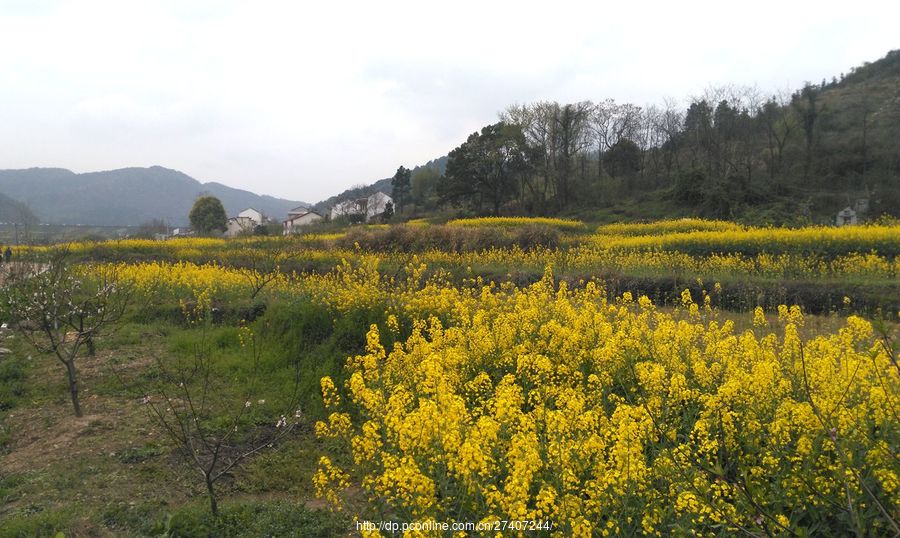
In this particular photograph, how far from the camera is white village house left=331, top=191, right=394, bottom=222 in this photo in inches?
2073

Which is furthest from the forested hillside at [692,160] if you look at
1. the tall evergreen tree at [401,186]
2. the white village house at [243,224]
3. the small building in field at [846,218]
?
the white village house at [243,224]

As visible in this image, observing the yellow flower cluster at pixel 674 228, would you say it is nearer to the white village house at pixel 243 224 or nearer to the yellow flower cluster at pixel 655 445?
the yellow flower cluster at pixel 655 445

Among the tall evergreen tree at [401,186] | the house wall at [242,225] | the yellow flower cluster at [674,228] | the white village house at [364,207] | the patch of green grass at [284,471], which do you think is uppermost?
the tall evergreen tree at [401,186]

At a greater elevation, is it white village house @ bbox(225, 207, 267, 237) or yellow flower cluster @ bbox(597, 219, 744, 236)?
white village house @ bbox(225, 207, 267, 237)

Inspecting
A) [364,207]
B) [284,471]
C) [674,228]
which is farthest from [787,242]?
[364,207]

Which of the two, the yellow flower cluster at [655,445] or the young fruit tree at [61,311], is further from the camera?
the young fruit tree at [61,311]

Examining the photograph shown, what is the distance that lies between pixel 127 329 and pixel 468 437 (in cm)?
916

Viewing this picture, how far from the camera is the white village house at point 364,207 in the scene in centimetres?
5266

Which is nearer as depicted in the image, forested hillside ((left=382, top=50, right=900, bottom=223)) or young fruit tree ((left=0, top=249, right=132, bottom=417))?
young fruit tree ((left=0, top=249, right=132, bottom=417))

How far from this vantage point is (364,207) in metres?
53.0

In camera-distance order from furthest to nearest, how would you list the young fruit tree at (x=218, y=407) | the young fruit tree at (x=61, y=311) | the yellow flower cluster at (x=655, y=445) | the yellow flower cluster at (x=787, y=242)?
the yellow flower cluster at (x=787, y=242) → the young fruit tree at (x=61, y=311) → the young fruit tree at (x=218, y=407) → the yellow flower cluster at (x=655, y=445)

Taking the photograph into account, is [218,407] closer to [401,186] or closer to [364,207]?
[364,207]

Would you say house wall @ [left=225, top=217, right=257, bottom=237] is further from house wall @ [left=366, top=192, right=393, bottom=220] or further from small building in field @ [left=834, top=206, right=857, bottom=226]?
small building in field @ [left=834, top=206, right=857, bottom=226]

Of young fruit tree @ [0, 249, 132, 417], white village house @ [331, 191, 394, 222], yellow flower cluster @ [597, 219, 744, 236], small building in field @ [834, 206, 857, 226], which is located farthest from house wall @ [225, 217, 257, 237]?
small building in field @ [834, 206, 857, 226]
